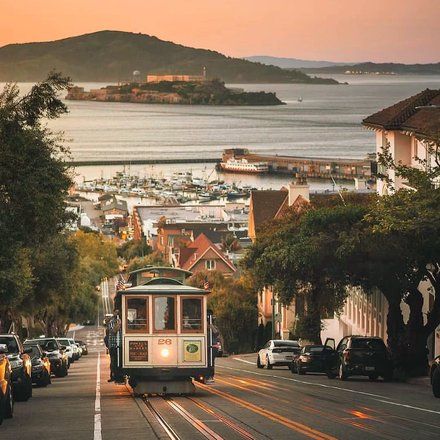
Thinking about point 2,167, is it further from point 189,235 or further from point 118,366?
point 189,235

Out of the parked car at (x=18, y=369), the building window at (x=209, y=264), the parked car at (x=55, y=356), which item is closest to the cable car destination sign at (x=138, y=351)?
the parked car at (x=18, y=369)

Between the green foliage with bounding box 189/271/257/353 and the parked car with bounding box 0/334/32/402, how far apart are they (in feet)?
201

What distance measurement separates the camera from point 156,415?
96.0ft

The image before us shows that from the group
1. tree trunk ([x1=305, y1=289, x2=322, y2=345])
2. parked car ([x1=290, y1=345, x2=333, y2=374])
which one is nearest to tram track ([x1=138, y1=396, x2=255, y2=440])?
parked car ([x1=290, y1=345, x2=333, y2=374])

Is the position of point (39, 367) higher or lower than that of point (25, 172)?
lower

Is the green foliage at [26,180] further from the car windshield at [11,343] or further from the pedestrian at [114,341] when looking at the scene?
the pedestrian at [114,341]

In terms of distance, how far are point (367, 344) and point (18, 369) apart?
1468 cm

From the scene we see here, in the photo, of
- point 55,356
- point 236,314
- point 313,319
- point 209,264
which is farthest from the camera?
point 209,264

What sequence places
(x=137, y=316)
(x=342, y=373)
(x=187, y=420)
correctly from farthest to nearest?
(x=342, y=373) < (x=137, y=316) < (x=187, y=420)

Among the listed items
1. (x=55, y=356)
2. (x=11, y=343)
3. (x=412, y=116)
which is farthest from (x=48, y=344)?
(x=412, y=116)

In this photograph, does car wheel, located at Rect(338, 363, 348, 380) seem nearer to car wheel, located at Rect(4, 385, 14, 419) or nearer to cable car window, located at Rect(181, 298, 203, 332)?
cable car window, located at Rect(181, 298, 203, 332)

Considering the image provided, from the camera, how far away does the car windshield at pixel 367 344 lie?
45.8 metres

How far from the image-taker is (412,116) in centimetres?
6266

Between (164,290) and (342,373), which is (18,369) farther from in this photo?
(342,373)
